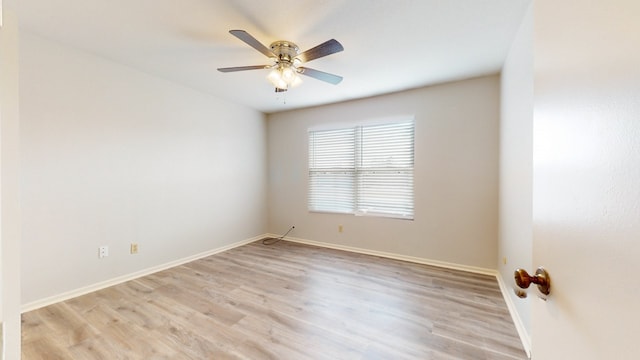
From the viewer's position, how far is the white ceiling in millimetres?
1815

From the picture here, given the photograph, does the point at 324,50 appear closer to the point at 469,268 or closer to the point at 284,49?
the point at 284,49

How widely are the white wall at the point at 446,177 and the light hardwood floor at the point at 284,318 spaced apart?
1.50 ft

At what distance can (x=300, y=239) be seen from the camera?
14.7 feet

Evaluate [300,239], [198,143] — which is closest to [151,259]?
[198,143]

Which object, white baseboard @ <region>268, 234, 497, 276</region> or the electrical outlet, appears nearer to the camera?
the electrical outlet

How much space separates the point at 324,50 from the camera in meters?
1.88

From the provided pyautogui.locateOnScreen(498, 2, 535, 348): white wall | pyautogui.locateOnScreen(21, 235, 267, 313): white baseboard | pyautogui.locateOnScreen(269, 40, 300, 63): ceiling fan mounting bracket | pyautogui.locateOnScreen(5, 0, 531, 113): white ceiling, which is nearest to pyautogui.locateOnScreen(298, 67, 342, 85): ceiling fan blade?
pyautogui.locateOnScreen(269, 40, 300, 63): ceiling fan mounting bracket

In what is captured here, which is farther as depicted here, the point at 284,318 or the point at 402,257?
the point at 402,257

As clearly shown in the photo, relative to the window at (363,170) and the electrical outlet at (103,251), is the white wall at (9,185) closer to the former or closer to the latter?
the electrical outlet at (103,251)

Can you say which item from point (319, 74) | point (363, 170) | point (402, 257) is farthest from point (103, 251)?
point (402, 257)

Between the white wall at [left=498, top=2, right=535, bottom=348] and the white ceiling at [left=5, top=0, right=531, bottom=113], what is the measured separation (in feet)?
0.81

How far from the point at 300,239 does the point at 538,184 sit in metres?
3.97

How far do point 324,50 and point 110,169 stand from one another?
257 cm

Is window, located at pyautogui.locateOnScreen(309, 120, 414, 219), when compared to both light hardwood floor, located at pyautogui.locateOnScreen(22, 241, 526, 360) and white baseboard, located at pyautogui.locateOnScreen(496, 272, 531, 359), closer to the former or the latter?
light hardwood floor, located at pyautogui.locateOnScreen(22, 241, 526, 360)
